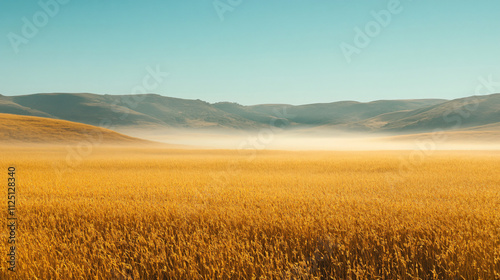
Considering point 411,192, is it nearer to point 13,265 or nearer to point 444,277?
point 444,277

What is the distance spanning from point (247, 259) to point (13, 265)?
3.72 metres

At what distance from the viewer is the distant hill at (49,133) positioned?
60188 mm

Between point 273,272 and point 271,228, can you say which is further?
point 271,228

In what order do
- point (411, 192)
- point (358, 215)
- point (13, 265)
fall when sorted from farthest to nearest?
point (411, 192)
point (358, 215)
point (13, 265)

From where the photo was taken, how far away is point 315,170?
765 inches

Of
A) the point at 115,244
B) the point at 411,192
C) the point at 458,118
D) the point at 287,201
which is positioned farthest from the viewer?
the point at 458,118

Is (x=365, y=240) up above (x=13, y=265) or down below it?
above

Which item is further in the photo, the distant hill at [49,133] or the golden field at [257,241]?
the distant hill at [49,133]

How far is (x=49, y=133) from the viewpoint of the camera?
64.8m

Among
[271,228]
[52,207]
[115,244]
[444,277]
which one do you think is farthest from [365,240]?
[52,207]

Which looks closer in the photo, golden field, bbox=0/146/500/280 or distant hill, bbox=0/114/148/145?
golden field, bbox=0/146/500/280

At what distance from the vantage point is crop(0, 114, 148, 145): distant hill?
60188 millimetres

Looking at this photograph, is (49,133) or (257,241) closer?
(257,241)

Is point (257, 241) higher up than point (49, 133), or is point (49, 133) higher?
point (49, 133)
